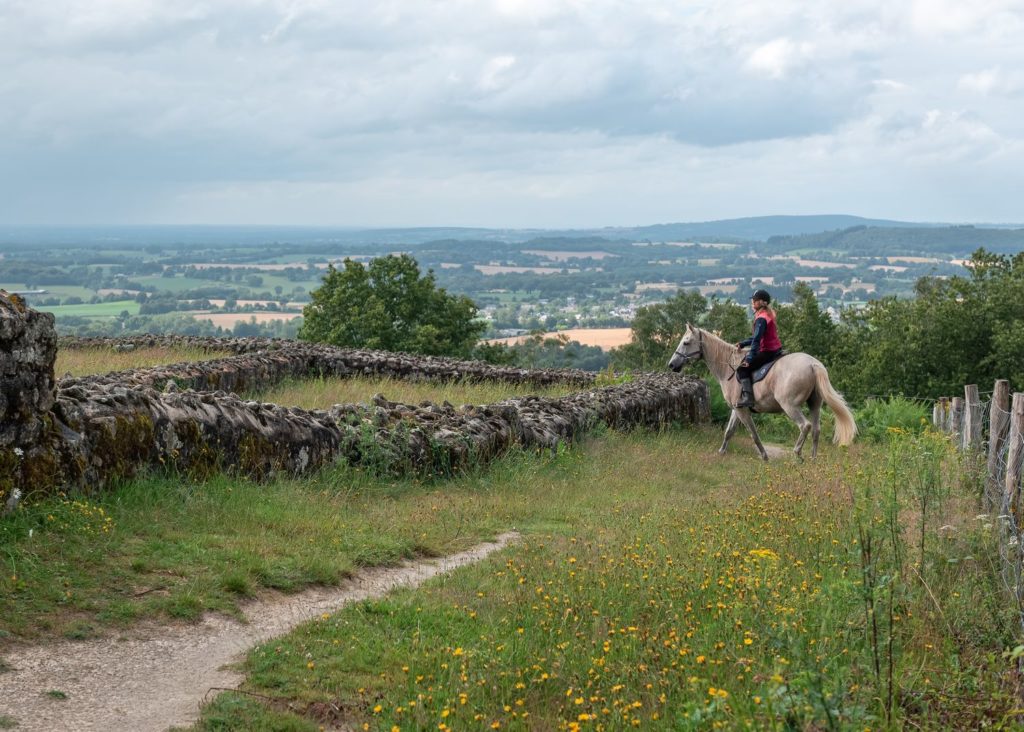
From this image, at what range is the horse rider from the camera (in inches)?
664

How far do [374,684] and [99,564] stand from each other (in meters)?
2.78

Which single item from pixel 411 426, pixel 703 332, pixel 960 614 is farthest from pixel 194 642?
pixel 703 332

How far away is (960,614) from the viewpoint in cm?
647

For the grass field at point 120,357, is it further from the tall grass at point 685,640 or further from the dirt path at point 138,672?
the tall grass at point 685,640

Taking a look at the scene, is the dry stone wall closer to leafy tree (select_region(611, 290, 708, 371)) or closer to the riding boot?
the riding boot

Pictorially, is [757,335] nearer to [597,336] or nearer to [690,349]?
[690,349]

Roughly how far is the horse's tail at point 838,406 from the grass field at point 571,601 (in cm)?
548

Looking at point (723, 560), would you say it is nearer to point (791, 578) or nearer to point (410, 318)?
point (791, 578)

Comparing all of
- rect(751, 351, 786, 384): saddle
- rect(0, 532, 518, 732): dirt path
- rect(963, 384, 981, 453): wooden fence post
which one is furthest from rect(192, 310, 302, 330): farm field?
rect(0, 532, 518, 732): dirt path

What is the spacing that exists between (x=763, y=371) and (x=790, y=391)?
2.09 ft

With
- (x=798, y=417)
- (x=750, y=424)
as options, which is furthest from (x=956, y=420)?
(x=750, y=424)

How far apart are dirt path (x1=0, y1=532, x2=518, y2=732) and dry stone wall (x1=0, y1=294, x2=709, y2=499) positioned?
2.15 m

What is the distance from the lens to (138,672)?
6.00 meters

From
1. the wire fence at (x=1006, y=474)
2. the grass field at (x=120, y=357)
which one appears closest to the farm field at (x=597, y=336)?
the grass field at (x=120, y=357)
